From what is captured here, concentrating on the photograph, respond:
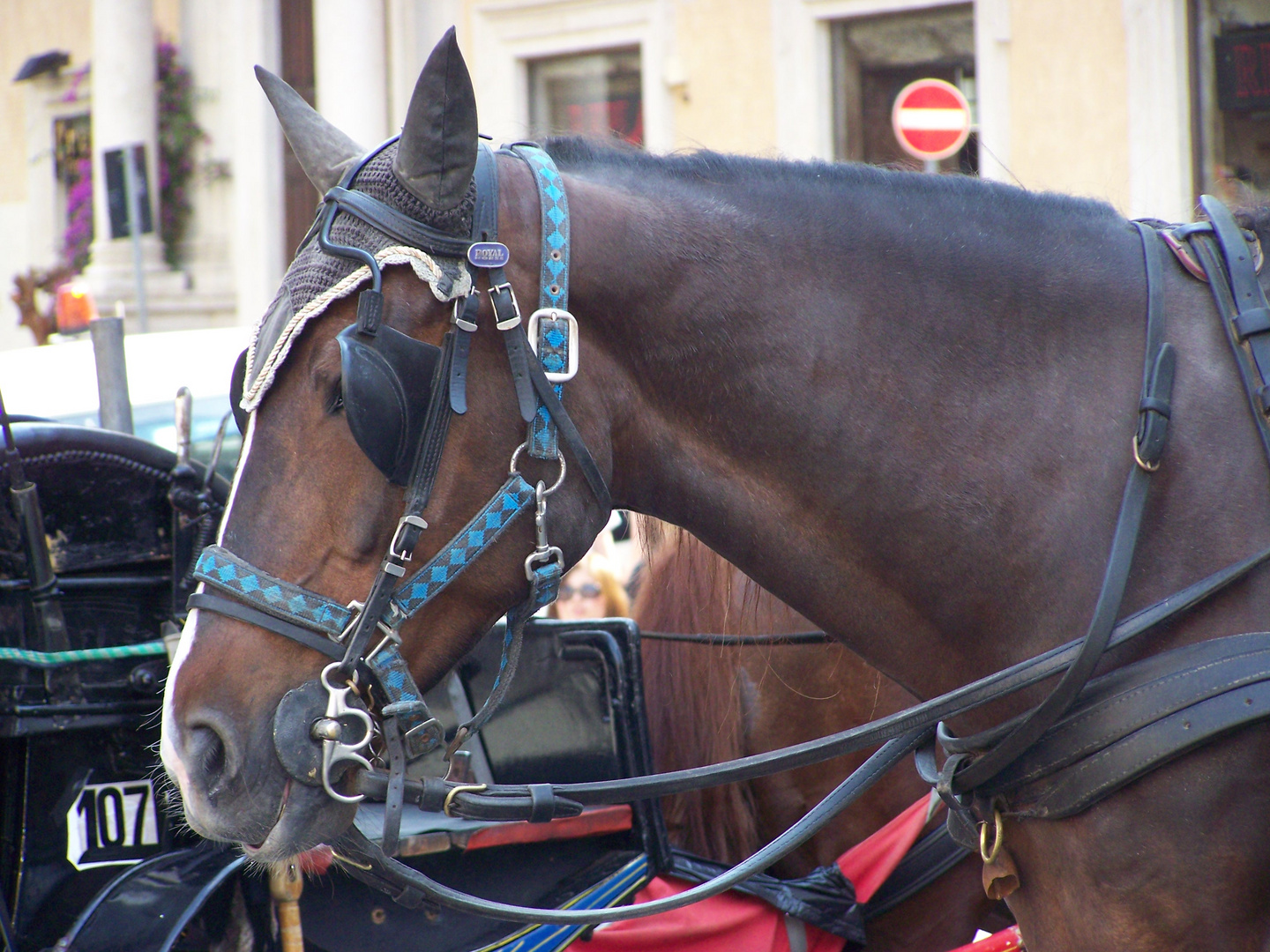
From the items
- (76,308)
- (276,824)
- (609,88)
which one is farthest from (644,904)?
(609,88)

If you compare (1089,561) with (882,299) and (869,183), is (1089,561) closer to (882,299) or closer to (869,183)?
(882,299)

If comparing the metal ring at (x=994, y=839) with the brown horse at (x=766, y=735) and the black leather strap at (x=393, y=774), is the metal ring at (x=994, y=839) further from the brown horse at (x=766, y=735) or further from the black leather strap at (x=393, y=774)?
the brown horse at (x=766, y=735)

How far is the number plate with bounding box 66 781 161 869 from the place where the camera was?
7.66ft

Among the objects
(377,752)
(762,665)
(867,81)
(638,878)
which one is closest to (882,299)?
(377,752)

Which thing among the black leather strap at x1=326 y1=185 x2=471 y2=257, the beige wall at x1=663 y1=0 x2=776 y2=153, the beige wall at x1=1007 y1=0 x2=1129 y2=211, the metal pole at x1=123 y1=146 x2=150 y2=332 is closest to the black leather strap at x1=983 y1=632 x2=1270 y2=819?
the black leather strap at x1=326 y1=185 x2=471 y2=257

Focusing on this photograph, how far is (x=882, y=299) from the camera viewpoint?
157 cm

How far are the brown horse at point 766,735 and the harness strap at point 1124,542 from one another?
101 cm

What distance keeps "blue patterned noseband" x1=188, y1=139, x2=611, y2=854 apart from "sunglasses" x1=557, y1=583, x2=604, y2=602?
8.63 ft

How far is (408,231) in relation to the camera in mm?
1484

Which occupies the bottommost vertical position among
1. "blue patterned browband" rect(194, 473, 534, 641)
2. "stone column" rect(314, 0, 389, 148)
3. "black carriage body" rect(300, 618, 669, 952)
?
"black carriage body" rect(300, 618, 669, 952)

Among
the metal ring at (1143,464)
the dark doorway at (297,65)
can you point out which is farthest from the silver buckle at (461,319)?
the dark doorway at (297,65)

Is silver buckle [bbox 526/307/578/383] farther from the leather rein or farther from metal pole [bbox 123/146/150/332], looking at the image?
metal pole [bbox 123/146/150/332]

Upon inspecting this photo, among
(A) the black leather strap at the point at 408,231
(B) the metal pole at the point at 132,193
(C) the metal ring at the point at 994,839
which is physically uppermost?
(B) the metal pole at the point at 132,193

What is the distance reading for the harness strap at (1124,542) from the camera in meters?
1.46
